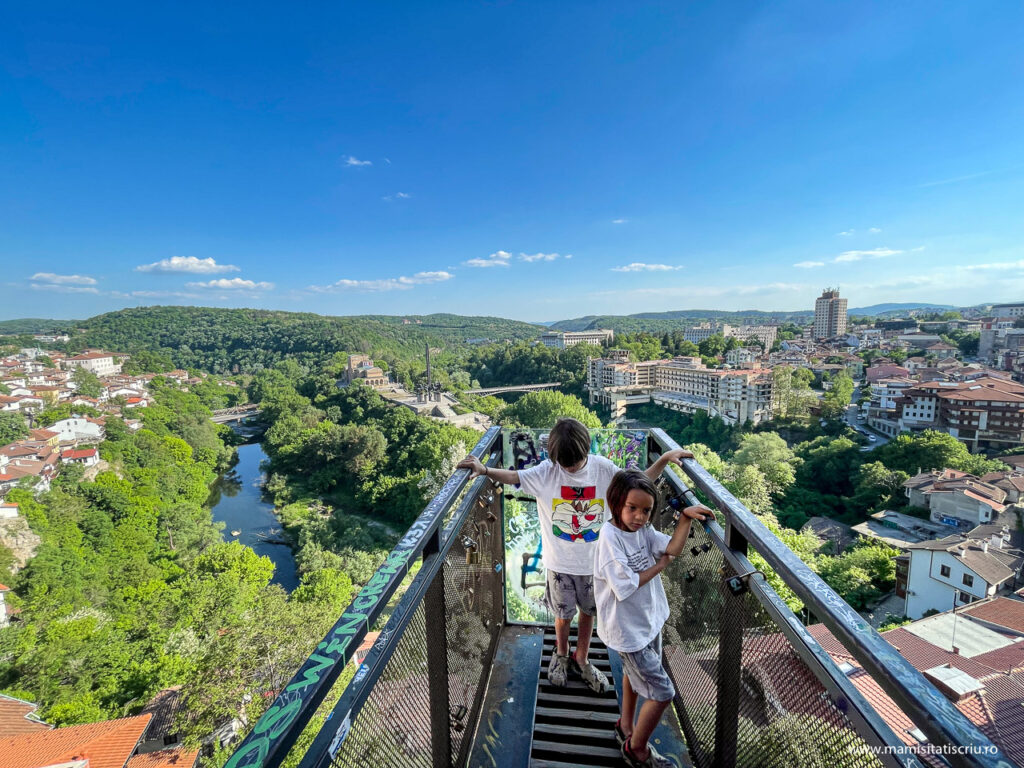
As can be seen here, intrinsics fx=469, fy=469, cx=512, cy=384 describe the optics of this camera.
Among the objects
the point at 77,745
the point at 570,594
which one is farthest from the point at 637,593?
the point at 77,745

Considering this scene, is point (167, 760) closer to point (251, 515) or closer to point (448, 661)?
point (448, 661)

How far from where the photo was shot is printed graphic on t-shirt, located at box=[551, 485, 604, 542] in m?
2.16

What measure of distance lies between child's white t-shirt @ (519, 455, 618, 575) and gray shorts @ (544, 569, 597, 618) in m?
0.08

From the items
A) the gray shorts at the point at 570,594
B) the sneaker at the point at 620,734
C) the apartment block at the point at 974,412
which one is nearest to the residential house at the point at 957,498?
the apartment block at the point at 974,412

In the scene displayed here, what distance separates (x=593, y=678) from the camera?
87.0 inches

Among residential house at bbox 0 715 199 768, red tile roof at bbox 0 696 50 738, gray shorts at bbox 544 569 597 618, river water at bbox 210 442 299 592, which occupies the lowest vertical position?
river water at bbox 210 442 299 592

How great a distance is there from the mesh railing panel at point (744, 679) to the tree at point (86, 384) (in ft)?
194

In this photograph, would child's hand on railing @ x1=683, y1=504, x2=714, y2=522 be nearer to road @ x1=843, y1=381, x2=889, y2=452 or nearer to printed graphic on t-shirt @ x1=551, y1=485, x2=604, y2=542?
printed graphic on t-shirt @ x1=551, y1=485, x2=604, y2=542

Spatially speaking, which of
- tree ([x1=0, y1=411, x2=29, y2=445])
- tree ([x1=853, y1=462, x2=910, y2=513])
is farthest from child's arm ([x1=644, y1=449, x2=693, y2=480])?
tree ([x1=0, y1=411, x2=29, y2=445])

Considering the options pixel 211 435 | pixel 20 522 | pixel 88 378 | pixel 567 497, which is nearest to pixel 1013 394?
pixel 567 497

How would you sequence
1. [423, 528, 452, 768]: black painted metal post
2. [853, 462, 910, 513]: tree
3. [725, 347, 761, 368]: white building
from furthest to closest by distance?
[725, 347, 761, 368]: white building
[853, 462, 910, 513]: tree
[423, 528, 452, 768]: black painted metal post

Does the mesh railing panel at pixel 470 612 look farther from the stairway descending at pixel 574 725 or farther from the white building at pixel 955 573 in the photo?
the white building at pixel 955 573

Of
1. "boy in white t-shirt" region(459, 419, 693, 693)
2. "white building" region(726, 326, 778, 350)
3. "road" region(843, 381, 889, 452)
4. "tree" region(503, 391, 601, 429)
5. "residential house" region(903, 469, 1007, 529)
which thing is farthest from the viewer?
"white building" region(726, 326, 778, 350)

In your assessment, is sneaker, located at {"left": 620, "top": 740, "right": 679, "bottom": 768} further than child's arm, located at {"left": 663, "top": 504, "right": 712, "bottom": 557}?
Yes
